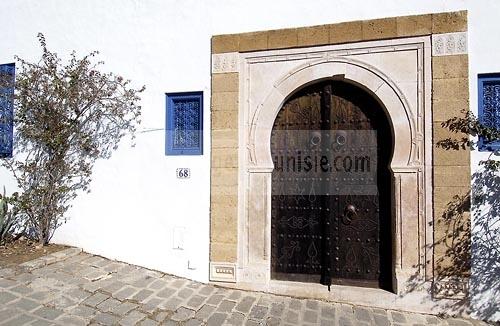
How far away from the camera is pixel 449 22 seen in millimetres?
3438

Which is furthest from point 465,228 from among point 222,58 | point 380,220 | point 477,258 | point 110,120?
point 110,120

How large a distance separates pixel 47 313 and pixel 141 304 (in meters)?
0.89

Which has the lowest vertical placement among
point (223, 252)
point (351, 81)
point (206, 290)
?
point (206, 290)

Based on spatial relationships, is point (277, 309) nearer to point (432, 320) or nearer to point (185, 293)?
point (185, 293)

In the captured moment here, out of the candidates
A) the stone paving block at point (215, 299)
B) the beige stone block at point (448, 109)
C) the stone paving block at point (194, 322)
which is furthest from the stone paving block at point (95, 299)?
the beige stone block at point (448, 109)

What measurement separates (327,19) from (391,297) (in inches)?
135

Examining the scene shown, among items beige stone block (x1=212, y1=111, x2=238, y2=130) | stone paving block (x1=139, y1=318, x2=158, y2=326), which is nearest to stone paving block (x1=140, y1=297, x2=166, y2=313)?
stone paving block (x1=139, y1=318, x2=158, y2=326)

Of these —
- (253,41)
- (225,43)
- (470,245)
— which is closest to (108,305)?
(225,43)

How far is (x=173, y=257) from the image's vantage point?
4102 mm

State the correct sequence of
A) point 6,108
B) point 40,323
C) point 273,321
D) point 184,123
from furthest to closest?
1. point 6,108
2. point 184,123
3. point 273,321
4. point 40,323

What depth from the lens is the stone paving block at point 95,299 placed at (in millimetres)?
3254

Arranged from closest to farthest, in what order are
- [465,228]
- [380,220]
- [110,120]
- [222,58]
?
1. [465,228]
2. [380,220]
3. [222,58]
4. [110,120]

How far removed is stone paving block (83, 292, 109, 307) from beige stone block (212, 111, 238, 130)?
7.73ft

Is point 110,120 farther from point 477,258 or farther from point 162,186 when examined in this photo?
Answer: point 477,258
